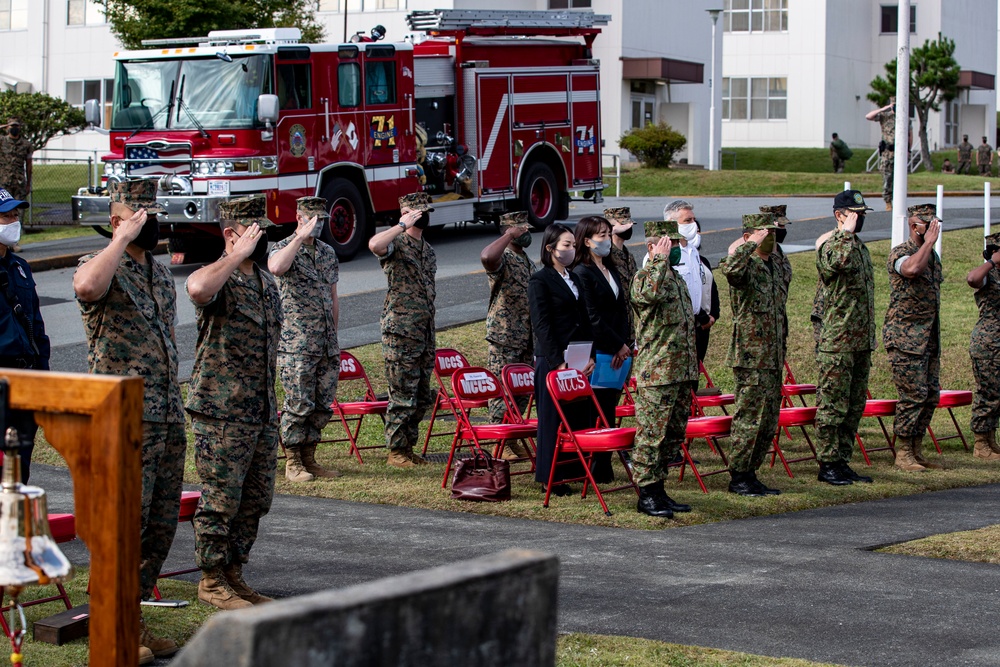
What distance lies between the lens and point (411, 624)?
2924 millimetres

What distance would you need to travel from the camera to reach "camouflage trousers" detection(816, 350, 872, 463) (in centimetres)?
1029

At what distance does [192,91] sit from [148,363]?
13049mm

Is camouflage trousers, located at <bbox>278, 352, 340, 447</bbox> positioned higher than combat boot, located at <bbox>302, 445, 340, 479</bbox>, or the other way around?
camouflage trousers, located at <bbox>278, 352, 340, 447</bbox>

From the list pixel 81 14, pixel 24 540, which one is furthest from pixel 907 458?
pixel 81 14

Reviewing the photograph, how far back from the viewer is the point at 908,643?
6.25 meters

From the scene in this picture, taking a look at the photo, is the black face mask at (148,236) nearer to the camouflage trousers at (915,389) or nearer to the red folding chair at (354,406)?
the red folding chair at (354,406)

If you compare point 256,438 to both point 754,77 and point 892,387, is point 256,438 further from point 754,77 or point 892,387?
point 754,77

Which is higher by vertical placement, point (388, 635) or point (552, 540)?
point (388, 635)

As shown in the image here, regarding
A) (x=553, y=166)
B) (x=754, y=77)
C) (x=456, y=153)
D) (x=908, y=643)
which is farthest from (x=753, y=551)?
(x=754, y=77)

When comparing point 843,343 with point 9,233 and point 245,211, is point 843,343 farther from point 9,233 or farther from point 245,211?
point 9,233

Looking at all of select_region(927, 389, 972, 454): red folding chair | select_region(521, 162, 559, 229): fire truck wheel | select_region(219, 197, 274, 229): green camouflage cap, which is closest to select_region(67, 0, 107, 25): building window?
select_region(521, 162, 559, 229): fire truck wheel

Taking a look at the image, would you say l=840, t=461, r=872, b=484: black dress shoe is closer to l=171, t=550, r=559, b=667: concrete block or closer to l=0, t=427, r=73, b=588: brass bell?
l=171, t=550, r=559, b=667: concrete block

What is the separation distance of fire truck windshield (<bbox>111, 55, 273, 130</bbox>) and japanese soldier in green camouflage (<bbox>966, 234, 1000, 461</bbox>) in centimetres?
997

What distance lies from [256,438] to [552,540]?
240 cm
